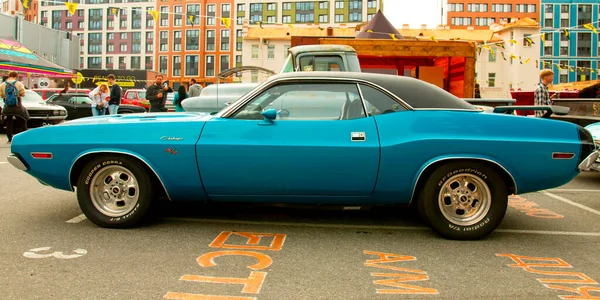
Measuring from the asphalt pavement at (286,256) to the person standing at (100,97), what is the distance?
10.5 metres

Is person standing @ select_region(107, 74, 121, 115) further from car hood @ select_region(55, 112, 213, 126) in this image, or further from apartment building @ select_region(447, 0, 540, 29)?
apartment building @ select_region(447, 0, 540, 29)

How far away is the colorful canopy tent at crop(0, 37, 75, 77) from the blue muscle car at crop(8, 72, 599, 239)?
23.4 meters

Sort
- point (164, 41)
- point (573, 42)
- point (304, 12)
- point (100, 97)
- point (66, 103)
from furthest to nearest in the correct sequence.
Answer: point (164, 41)
point (304, 12)
point (573, 42)
point (66, 103)
point (100, 97)

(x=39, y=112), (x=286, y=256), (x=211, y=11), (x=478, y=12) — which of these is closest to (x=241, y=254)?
(x=286, y=256)

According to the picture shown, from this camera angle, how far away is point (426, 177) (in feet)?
14.3

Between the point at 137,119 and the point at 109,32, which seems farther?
the point at 109,32

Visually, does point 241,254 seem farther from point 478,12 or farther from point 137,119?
point 478,12

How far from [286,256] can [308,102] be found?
1301 mm

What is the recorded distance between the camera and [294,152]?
426 centimetres

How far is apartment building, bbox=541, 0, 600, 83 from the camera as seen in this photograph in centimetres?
8825

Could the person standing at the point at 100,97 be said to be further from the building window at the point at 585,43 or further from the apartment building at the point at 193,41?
the building window at the point at 585,43

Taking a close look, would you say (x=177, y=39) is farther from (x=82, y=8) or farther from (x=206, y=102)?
(x=206, y=102)

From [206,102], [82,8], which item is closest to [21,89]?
[206,102]

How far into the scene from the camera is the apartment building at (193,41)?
98125mm
